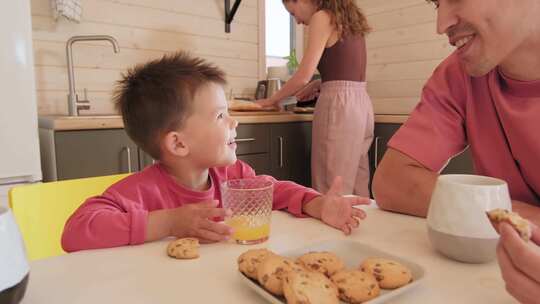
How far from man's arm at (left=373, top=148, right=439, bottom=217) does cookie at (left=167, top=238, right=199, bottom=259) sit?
44 centimetres

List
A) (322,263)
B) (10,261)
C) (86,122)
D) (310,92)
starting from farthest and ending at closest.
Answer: (310,92) < (86,122) < (322,263) < (10,261)

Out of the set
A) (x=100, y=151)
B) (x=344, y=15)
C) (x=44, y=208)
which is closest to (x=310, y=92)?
(x=344, y=15)

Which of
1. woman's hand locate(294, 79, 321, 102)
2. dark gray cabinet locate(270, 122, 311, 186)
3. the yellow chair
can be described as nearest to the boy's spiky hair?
the yellow chair

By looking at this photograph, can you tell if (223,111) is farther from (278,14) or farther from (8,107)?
(278,14)

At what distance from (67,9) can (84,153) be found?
0.86m

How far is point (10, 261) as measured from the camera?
15.1 inches

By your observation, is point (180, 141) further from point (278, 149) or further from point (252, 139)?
point (278, 149)

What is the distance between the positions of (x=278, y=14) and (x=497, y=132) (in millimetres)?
2638

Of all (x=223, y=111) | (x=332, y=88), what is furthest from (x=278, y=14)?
(x=223, y=111)

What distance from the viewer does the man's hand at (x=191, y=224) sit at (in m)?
0.64

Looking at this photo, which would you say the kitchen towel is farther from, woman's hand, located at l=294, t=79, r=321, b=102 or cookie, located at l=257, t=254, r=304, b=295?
cookie, located at l=257, t=254, r=304, b=295

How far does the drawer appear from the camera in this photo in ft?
7.23

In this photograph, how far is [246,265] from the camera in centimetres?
48

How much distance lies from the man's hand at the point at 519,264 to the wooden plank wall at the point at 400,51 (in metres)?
2.27
